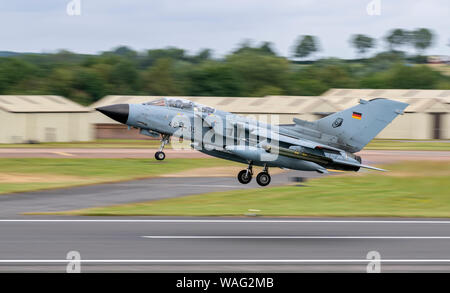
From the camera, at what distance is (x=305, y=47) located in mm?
173375

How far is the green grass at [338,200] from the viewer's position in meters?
21.2

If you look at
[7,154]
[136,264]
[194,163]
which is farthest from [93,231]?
[7,154]

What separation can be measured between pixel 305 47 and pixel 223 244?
162 m

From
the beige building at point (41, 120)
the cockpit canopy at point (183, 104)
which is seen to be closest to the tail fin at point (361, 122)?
the cockpit canopy at point (183, 104)

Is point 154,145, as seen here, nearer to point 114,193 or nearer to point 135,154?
point 135,154

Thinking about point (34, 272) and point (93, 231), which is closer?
point (34, 272)

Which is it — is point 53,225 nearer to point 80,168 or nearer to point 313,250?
point 313,250

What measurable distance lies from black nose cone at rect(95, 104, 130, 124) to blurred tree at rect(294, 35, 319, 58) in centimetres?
15161

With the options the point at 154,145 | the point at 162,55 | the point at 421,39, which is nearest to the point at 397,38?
the point at 421,39

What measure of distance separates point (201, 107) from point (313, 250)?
402 inches

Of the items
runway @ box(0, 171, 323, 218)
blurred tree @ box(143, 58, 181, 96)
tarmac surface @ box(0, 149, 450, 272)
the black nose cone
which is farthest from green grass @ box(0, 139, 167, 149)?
blurred tree @ box(143, 58, 181, 96)

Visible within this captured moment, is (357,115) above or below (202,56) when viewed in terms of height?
below

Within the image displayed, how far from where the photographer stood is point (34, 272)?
41.6 feet

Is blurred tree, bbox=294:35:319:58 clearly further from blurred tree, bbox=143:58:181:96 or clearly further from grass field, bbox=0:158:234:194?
grass field, bbox=0:158:234:194
